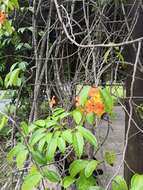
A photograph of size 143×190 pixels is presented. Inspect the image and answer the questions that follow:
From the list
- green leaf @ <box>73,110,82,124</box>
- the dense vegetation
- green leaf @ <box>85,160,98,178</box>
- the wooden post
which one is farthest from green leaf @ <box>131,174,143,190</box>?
the wooden post

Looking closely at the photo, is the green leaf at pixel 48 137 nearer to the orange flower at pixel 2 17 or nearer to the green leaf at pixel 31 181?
the green leaf at pixel 31 181

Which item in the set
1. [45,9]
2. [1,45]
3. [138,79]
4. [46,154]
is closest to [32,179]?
[46,154]

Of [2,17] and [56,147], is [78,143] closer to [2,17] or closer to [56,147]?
[56,147]

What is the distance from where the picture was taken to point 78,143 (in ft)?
3.83

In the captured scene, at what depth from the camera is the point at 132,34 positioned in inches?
63.4

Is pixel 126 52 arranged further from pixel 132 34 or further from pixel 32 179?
pixel 32 179

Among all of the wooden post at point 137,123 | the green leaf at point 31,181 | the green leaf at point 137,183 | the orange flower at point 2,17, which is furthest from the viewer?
the orange flower at point 2,17

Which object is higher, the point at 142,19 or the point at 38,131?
the point at 142,19

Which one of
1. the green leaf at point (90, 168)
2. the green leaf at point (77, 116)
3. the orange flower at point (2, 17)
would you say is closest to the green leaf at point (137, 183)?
the green leaf at point (90, 168)

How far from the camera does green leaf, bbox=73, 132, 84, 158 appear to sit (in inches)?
45.6

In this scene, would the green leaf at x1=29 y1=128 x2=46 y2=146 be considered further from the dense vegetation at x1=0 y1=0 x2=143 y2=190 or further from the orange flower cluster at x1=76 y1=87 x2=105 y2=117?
the orange flower cluster at x1=76 y1=87 x2=105 y2=117

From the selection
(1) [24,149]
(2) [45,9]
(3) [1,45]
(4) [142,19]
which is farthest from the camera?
(3) [1,45]

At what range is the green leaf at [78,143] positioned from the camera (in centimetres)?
116

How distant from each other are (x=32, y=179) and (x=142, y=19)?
0.79m
